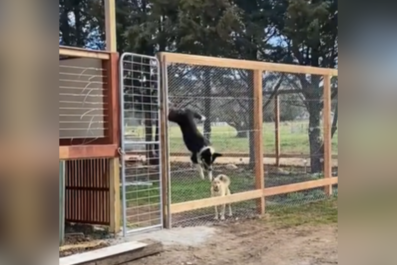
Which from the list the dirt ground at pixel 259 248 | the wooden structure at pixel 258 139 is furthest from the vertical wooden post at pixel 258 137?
the dirt ground at pixel 259 248

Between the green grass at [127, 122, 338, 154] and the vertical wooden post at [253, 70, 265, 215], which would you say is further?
the vertical wooden post at [253, 70, 265, 215]

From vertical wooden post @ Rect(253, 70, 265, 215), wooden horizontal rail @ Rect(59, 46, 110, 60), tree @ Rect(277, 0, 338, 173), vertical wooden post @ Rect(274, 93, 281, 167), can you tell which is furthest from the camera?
tree @ Rect(277, 0, 338, 173)

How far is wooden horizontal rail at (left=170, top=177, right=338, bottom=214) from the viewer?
3078 millimetres

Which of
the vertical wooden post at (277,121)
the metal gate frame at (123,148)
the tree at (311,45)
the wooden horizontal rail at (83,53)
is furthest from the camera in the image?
the tree at (311,45)

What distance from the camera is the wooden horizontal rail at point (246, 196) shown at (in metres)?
3.08

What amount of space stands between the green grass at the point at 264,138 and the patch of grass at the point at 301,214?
0.48 m

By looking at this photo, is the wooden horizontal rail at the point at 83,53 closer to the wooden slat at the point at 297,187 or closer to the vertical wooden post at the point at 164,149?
the vertical wooden post at the point at 164,149

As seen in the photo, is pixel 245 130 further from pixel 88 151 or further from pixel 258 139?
pixel 88 151

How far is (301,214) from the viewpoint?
3.60 m

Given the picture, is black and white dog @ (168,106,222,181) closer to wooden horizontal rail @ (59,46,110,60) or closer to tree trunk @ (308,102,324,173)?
wooden horizontal rail @ (59,46,110,60)

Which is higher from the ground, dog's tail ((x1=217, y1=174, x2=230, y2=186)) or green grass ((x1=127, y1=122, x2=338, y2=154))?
green grass ((x1=127, y1=122, x2=338, y2=154))

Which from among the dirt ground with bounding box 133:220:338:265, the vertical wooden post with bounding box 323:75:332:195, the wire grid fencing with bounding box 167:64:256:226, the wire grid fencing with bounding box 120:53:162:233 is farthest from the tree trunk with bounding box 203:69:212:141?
the vertical wooden post with bounding box 323:75:332:195
